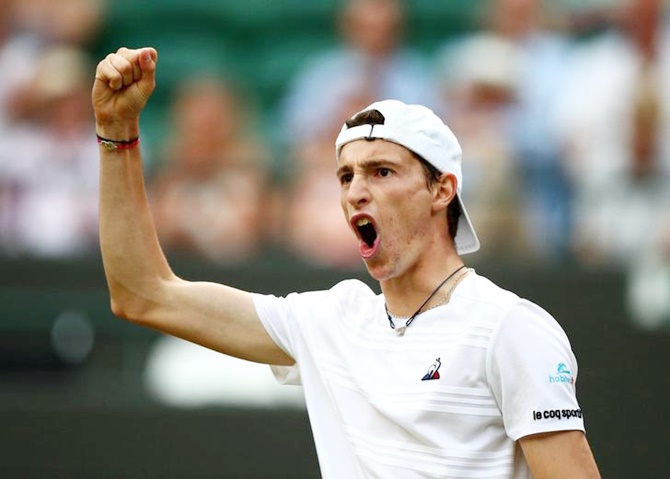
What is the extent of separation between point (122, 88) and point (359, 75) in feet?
17.2

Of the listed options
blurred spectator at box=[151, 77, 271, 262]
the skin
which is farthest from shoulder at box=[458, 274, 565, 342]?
blurred spectator at box=[151, 77, 271, 262]

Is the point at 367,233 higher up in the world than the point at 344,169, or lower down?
lower down

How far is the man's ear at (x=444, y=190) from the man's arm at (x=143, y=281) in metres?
0.72

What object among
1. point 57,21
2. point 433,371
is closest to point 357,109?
point 57,21

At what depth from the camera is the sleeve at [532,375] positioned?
3797 millimetres

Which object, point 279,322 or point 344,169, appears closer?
point 344,169

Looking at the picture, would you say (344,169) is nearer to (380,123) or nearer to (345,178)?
(345,178)

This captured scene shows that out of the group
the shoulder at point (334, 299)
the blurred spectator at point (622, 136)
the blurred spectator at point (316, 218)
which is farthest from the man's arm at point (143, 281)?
the blurred spectator at point (622, 136)

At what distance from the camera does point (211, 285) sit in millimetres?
4508

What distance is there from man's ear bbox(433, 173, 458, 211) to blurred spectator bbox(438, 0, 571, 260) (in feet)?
12.5

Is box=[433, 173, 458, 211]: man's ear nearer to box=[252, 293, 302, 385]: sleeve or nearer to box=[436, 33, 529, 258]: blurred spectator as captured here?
box=[252, 293, 302, 385]: sleeve

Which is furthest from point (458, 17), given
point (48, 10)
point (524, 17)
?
point (48, 10)

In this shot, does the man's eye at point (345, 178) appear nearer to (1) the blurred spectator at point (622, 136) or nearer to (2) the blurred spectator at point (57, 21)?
(1) the blurred spectator at point (622, 136)

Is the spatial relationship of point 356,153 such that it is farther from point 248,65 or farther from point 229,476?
point 248,65
